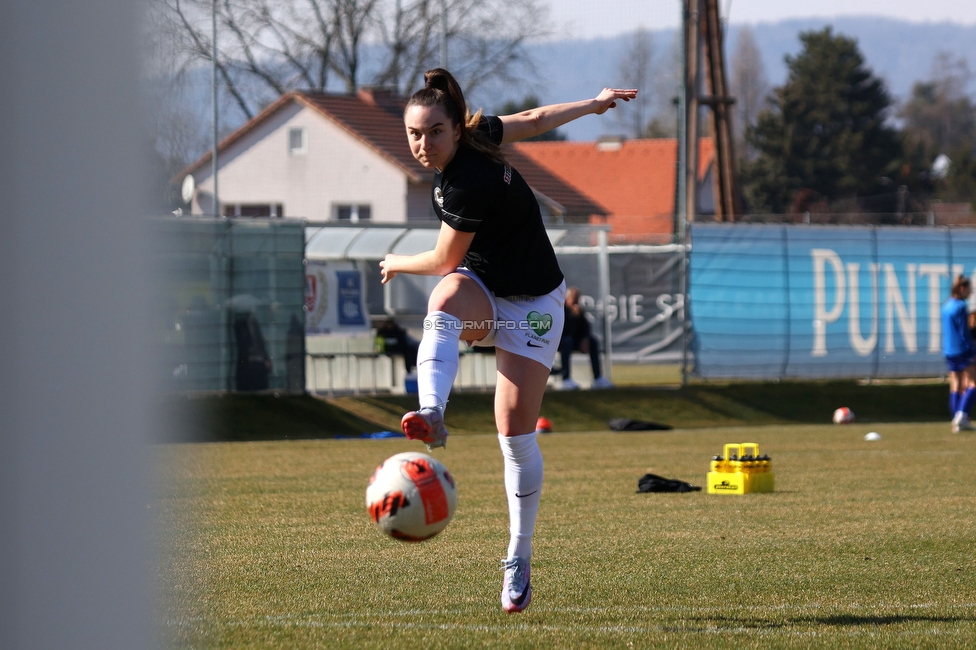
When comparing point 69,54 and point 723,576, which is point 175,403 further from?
point 723,576

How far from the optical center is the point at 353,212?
32906 mm

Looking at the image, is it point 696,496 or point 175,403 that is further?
point 696,496

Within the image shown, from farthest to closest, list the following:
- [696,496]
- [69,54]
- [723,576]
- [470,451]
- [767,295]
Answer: [767,295] → [470,451] → [696,496] → [723,576] → [69,54]

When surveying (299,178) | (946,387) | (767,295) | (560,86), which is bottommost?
(946,387)

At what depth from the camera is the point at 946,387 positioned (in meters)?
20.2

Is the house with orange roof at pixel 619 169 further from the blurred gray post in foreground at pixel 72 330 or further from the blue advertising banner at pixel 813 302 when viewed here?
the blurred gray post in foreground at pixel 72 330

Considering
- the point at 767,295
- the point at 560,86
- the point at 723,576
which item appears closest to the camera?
the point at 723,576

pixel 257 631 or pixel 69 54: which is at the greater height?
pixel 69 54

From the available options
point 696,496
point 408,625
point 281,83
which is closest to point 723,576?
point 408,625

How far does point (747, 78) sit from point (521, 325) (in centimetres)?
9146

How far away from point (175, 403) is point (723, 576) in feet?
14.1

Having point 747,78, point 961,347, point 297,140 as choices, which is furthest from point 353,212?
point 747,78

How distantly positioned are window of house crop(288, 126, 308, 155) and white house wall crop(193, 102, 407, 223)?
0.29ft

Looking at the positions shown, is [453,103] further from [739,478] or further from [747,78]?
[747,78]
